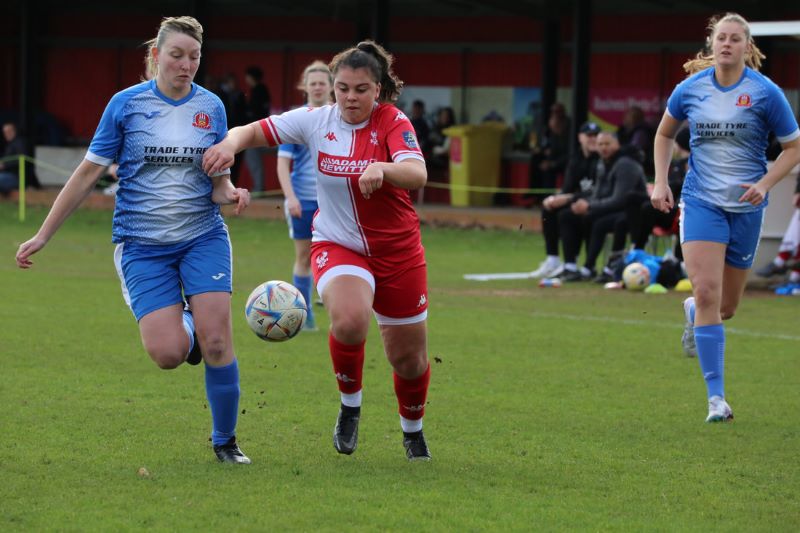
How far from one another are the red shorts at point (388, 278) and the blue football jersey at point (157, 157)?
25.9 inches

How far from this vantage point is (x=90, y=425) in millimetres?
7609

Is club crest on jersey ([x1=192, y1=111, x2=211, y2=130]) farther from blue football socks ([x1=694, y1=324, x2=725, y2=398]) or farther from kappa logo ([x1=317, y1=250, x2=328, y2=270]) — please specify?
blue football socks ([x1=694, y1=324, x2=725, y2=398])

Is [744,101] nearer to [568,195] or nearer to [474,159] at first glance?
[568,195]

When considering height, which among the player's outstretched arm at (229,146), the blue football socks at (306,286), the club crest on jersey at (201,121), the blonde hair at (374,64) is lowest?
the blue football socks at (306,286)

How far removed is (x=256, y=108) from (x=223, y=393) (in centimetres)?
2047

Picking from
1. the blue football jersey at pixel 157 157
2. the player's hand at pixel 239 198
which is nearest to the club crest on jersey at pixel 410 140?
the player's hand at pixel 239 198

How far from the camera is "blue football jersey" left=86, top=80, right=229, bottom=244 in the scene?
656 centimetres

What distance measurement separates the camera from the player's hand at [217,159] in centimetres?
649

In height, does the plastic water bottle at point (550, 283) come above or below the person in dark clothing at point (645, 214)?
below

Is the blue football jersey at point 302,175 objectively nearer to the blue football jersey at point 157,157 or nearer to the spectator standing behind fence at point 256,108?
the blue football jersey at point 157,157

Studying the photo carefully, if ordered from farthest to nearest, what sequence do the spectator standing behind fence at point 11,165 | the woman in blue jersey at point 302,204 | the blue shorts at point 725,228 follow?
the spectator standing behind fence at point 11,165
the woman in blue jersey at point 302,204
the blue shorts at point 725,228

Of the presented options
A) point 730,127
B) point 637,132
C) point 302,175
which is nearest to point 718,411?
point 730,127

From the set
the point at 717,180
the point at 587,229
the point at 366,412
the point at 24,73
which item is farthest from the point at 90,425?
the point at 24,73

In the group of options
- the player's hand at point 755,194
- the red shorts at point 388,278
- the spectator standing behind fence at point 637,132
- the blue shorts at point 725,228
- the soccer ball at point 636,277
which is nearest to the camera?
the red shorts at point 388,278
